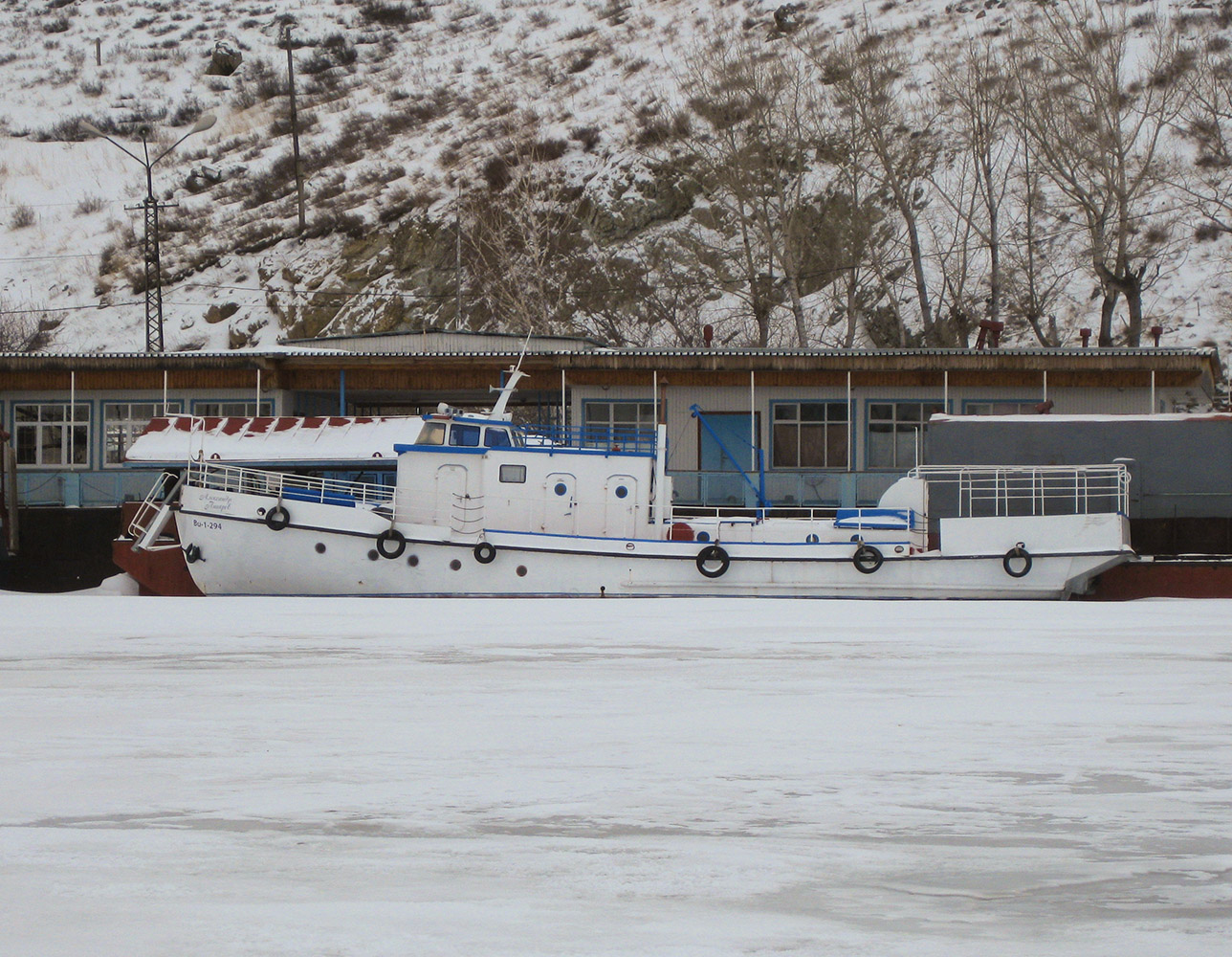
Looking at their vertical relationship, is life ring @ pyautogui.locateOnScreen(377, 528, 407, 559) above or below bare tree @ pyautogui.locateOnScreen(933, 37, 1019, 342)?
below

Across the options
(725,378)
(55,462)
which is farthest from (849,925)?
(55,462)

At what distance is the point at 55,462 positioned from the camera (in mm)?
30734

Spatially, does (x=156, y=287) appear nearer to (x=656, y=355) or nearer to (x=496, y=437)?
(x=656, y=355)

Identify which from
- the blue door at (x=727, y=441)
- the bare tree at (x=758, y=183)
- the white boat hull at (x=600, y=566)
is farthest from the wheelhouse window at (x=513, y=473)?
the bare tree at (x=758, y=183)

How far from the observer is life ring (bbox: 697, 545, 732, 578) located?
20.8 m

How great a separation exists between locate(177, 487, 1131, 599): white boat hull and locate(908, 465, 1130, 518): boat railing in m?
1.06

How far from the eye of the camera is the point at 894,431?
2998 centimetres

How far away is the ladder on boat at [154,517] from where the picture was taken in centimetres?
2250

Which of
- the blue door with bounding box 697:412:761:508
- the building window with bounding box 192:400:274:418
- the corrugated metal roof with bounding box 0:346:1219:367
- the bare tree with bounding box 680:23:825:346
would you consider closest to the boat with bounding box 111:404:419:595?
the corrugated metal roof with bounding box 0:346:1219:367

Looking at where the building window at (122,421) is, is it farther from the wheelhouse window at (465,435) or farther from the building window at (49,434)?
the wheelhouse window at (465,435)

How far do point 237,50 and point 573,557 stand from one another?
81.5 meters

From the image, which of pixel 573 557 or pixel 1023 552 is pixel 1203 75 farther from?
pixel 573 557

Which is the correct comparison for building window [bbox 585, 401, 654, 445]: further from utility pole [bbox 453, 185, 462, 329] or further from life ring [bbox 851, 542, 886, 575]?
utility pole [bbox 453, 185, 462, 329]

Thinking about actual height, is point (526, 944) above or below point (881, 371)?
below
